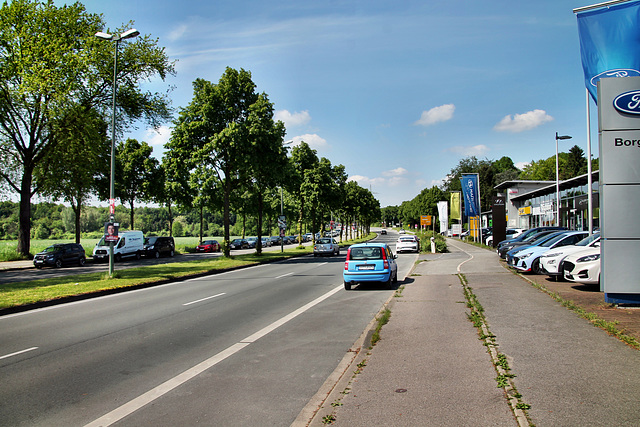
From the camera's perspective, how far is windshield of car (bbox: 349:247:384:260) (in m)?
15.5

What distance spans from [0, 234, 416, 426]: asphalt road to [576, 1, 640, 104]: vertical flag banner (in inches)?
312

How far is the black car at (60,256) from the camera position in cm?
2911

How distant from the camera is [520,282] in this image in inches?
608

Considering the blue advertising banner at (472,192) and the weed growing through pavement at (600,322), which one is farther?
the blue advertising banner at (472,192)

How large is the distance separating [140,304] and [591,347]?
35.7 ft

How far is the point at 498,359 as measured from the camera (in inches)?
245

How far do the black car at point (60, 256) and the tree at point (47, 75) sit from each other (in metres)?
4.87

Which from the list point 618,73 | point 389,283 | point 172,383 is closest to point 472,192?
point 389,283

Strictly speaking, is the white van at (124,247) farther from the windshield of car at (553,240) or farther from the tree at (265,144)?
→ the windshield of car at (553,240)

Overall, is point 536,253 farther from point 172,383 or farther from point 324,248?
point 324,248

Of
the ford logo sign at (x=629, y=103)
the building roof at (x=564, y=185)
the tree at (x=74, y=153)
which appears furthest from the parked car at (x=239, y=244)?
the ford logo sign at (x=629, y=103)

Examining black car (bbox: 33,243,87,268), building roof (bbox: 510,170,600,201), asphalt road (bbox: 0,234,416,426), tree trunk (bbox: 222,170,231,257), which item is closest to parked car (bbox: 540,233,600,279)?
asphalt road (bbox: 0,234,416,426)

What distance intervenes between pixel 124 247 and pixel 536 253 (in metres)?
30.2

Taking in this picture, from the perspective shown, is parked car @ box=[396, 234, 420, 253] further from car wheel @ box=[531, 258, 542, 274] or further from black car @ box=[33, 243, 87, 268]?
black car @ box=[33, 243, 87, 268]
